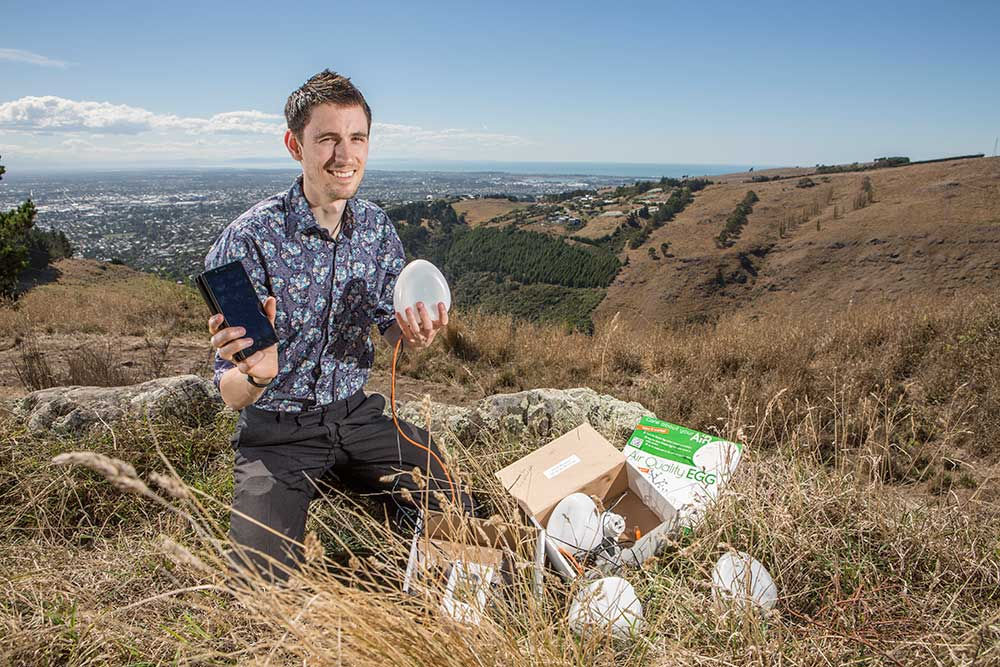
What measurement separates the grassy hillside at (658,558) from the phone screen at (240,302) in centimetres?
56

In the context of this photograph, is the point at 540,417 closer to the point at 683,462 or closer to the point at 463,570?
the point at 683,462

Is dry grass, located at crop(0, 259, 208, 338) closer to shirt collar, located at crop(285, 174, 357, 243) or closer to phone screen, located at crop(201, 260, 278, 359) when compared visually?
shirt collar, located at crop(285, 174, 357, 243)

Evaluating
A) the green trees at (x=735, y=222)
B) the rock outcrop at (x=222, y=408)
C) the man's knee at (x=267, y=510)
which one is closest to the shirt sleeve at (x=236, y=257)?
the man's knee at (x=267, y=510)

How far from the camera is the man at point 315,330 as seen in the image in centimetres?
218

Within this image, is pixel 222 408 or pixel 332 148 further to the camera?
pixel 222 408

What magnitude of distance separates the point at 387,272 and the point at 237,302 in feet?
3.15

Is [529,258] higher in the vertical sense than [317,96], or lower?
lower

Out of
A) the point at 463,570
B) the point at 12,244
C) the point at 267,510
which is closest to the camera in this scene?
the point at 463,570

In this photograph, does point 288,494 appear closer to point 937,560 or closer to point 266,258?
point 266,258

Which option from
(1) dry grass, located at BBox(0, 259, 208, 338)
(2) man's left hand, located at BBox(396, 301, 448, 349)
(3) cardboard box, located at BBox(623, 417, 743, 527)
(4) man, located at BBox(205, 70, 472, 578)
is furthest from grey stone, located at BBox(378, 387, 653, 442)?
(1) dry grass, located at BBox(0, 259, 208, 338)

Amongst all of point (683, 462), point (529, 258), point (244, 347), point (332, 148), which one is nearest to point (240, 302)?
point (244, 347)

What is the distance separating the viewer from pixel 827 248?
137 feet

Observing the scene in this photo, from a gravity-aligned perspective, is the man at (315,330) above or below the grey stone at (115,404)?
above

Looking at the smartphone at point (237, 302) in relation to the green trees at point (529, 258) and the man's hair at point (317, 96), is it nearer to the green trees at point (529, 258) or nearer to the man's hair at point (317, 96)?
the man's hair at point (317, 96)
